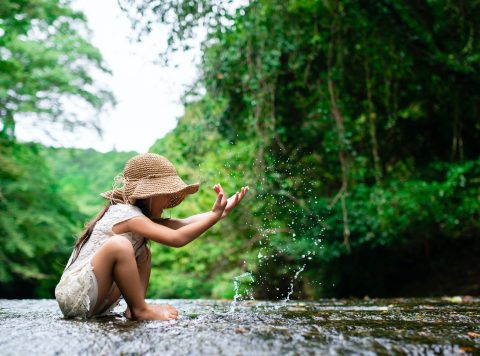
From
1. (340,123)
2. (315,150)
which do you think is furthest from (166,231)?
(315,150)

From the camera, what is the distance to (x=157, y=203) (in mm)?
2803

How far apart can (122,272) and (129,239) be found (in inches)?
10.0

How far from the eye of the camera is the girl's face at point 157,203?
278 centimetres

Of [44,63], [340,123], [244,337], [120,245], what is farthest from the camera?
[44,63]

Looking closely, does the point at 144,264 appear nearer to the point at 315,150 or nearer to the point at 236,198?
the point at 236,198

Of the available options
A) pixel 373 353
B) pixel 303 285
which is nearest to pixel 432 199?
pixel 303 285

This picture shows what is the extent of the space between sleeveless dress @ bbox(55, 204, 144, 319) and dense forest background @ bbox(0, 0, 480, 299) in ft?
15.1

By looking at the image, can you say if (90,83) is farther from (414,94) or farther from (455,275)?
(455,275)

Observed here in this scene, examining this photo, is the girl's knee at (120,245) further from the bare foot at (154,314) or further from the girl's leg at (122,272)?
the bare foot at (154,314)

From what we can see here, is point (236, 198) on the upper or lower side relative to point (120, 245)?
upper

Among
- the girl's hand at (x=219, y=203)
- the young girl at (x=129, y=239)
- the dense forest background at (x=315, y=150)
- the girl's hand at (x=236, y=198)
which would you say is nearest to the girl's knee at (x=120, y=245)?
the young girl at (x=129, y=239)

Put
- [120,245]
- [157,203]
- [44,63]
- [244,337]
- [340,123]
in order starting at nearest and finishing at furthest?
[244,337]
[120,245]
[157,203]
[340,123]
[44,63]

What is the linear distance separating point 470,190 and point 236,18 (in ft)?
14.1

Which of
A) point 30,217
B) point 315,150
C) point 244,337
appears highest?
point 315,150
